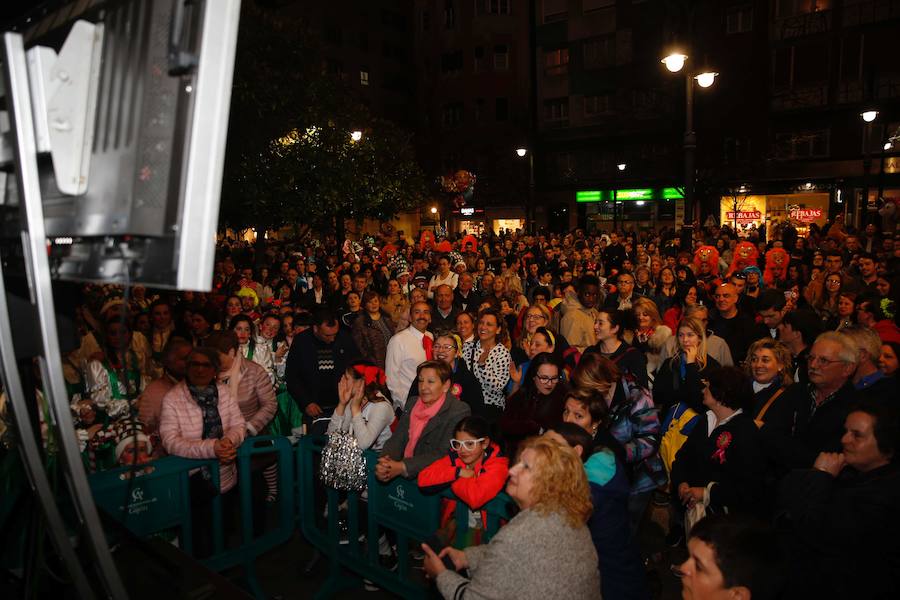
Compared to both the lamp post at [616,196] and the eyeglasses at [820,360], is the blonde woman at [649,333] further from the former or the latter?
the lamp post at [616,196]

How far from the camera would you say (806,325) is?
19.6 feet

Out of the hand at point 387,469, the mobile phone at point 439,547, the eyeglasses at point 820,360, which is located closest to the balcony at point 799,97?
the eyeglasses at point 820,360

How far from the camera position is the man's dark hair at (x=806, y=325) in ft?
19.5

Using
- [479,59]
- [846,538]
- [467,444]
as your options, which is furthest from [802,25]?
[846,538]

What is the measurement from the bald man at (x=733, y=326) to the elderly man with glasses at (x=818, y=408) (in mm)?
2486

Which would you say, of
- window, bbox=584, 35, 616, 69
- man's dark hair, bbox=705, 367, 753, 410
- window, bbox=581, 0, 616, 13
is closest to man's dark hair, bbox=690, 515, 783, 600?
man's dark hair, bbox=705, 367, 753, 410

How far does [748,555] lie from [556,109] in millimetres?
38749

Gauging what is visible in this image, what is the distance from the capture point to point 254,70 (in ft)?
50.1

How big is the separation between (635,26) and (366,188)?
24124 mm

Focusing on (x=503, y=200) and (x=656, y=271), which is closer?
(x=656, y=271)

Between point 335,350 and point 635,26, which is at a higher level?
point 635,26

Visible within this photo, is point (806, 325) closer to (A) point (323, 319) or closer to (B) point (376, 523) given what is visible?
(B) point (376, 523)

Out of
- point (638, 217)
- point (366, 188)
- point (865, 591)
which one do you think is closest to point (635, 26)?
point (638, 217)

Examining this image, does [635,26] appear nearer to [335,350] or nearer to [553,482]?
[335,350]
